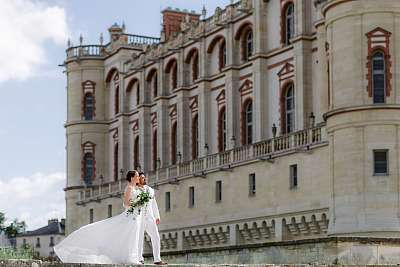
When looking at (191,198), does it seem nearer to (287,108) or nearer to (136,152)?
(287,108)

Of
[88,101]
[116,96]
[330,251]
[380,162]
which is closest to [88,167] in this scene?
[88,101]

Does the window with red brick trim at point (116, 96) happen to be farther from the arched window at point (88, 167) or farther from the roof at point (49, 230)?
the roof at point (49, 230)

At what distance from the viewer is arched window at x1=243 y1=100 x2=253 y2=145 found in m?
60.8

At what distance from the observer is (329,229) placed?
154 feet

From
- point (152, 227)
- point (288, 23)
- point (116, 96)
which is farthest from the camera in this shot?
point (116, 96)

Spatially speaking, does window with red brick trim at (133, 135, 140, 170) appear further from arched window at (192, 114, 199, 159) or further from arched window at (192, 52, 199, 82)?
arched window at (192, 52, 199, 82)

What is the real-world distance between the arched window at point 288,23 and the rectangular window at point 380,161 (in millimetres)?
12781

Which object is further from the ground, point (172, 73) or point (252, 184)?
point (172, 73)

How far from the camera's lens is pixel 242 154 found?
57750mm

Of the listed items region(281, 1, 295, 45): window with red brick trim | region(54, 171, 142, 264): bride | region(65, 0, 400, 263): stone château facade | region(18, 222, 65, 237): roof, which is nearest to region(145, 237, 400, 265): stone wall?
region(65, 0, 400, 263): stone château facade

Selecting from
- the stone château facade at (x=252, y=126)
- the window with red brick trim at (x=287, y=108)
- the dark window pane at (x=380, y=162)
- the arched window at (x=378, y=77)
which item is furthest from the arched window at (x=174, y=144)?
the dark window pane at (x=380, y=162)

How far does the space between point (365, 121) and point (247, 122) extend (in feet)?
53.2

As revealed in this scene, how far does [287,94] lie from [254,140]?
11.1 feet

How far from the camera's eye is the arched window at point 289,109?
56375mm
